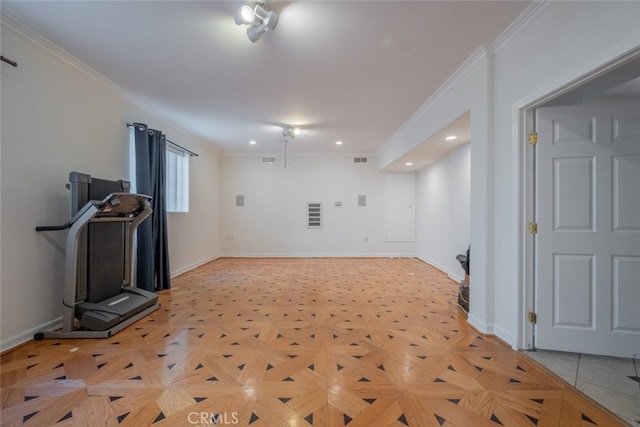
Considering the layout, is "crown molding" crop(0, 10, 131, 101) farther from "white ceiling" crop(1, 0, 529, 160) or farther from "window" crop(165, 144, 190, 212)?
"window" crop(165, 144, 190, 212)

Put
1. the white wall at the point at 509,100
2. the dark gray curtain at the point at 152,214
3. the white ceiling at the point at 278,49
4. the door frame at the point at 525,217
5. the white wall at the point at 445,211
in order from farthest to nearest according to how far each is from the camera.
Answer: the white wall at the point at 445,211
the dark gray curtain at the point at 152,214
the door frame at the point at 525,217
the white ceiling at the point at 278,49
the white wall at the point at 509,100

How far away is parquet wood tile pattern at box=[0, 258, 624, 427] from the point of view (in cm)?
146

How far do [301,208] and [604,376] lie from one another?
5.87 meters

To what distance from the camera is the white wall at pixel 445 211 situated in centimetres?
421

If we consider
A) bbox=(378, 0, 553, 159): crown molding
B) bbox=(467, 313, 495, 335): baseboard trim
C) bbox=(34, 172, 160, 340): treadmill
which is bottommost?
bbox=(467, 313, 495, 335): baseboard trim

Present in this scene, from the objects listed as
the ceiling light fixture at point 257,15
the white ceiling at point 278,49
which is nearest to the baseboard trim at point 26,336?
the white ceiling at point 278,49

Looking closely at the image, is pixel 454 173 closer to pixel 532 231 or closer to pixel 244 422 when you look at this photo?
pixel 532 231

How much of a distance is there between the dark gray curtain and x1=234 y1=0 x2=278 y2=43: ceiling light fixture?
2.55 meters

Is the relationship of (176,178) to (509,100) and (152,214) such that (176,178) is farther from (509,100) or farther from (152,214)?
(509,100)

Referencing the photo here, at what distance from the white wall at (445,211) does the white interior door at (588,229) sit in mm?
2010

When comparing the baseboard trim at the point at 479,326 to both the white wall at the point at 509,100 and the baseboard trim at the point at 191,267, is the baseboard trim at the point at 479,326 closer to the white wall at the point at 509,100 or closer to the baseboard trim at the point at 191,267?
the white wall at the point at 509,100

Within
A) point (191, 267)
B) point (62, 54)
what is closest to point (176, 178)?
point (191, 267)

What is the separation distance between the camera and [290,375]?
183cm

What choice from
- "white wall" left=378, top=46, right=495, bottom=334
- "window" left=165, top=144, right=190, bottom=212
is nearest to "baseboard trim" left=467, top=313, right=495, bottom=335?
"white wall" left=378, top=46, right=495, bottom=334
